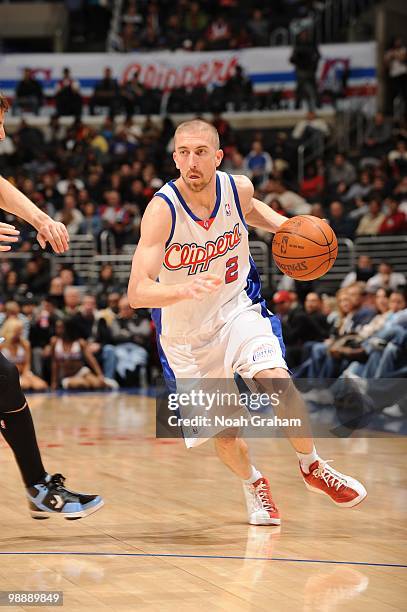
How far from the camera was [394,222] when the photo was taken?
1514cm

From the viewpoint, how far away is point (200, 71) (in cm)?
2055

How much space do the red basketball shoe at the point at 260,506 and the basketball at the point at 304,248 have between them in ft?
3.66

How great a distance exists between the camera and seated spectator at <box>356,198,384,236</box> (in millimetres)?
15375

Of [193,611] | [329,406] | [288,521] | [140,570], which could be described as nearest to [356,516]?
[288,521]

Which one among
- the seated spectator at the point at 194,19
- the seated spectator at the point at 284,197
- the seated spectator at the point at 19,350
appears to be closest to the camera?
the seated spectator at the point at 19,350

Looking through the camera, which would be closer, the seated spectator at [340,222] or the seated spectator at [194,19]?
the seated spectator at [340,222]

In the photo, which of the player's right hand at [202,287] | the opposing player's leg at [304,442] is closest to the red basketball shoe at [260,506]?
the opposing player's leg at [304,442]

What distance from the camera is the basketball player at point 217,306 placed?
5.07m

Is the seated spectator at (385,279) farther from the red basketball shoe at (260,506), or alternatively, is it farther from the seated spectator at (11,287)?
the red basketball shoe at (260,506)

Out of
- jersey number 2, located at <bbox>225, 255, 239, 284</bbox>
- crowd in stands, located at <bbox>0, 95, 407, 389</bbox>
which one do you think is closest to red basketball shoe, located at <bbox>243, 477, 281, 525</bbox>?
jersey number 2, located at <bbox>225, 255, 239, 284</bbox>

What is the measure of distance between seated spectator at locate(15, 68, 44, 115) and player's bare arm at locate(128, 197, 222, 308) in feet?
53.1

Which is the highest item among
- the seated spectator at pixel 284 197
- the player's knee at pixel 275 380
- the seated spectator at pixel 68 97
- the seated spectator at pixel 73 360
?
the seated spectator at pixel 68 97

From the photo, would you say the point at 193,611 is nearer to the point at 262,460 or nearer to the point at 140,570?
the point at 140,570

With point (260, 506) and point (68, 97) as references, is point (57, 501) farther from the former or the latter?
point (68, 97)
